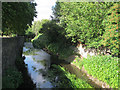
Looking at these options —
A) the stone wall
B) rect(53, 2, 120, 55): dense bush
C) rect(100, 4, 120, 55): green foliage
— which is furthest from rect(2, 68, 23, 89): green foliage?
rect(100, 4, 120, 55): green foliage

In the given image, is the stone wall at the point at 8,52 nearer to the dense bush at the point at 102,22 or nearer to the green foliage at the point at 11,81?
the green foliage at the point at 11,81

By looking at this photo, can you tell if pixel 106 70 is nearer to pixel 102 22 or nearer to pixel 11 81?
pixel 102 22

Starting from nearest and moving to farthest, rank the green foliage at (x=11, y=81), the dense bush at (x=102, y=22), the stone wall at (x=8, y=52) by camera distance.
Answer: the green foliage at (x=11, y=81)
the stone wall at (x=8, y=52)
the dense bush at (x=102, y=22)

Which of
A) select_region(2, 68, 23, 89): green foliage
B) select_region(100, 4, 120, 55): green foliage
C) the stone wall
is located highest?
select_region(100, 4, 120, 55): green foliage

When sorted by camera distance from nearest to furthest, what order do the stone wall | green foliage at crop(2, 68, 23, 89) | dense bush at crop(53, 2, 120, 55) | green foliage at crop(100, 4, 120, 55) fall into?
green foliage at crop(2, 68, 23, 89)
the stone wall
green foliage at crop(100, 4, 120, 55)
dense bush at crop(53, 2, 120, 55)

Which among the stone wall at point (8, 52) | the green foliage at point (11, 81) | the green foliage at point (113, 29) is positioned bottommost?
the green foliage at point (11, 81)

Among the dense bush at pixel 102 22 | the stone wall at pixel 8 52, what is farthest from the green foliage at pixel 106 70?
the stone wall at pixel 8 52

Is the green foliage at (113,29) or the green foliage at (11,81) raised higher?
the green foliage at (113,29)

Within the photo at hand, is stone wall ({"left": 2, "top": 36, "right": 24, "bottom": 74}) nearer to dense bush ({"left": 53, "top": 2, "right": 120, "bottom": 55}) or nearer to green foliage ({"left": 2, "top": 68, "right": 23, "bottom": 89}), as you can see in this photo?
green foliage ({"left": 2, "top": 68, "right": 23, "bottom": 89})

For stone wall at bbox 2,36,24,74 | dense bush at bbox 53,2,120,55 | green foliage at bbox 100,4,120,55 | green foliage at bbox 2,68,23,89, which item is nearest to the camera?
green foliage at bbox 2,68,23,89

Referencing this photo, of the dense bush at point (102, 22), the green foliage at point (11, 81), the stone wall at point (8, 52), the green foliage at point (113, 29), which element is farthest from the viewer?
the dense bush at point (102, 22)

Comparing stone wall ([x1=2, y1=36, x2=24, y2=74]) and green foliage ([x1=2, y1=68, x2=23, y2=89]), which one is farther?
stone wall ([x1=2, y1=36, x2=24, y2=74])

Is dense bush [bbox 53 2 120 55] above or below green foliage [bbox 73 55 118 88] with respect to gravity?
above

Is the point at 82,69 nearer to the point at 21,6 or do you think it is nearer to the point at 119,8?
the point at 119,8
